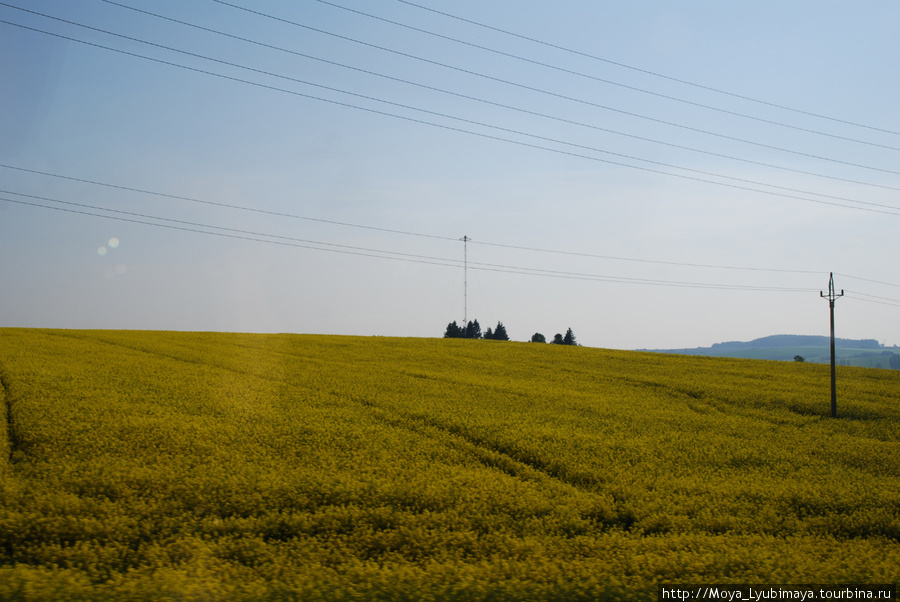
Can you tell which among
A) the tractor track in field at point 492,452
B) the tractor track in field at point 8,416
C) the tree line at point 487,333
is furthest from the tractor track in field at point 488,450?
the tree line at point 487,333

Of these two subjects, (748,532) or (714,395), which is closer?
(748,532)

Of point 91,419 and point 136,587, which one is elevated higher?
point 91,419

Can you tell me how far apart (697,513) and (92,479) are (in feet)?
45.8

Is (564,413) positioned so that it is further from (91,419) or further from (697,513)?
(91,419)

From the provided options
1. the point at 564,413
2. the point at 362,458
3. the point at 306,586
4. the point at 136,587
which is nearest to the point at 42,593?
the point at 136,587

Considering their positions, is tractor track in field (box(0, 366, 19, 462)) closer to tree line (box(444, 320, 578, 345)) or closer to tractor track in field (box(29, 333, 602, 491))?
tractor track in field (box(29, 333, 602, 491))

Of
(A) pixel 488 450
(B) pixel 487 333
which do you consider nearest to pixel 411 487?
(A) pixel 488 450

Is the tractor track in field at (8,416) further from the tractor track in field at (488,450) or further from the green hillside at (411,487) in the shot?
the tractor track in field at (488,450)

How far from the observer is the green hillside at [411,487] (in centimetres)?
1025

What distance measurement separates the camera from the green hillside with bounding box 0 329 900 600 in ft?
33.6

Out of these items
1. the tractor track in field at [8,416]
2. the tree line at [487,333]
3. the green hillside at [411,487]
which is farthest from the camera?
the tree line at [487,333]

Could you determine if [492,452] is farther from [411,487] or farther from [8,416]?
[8,416]

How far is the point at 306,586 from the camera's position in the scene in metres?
9.37

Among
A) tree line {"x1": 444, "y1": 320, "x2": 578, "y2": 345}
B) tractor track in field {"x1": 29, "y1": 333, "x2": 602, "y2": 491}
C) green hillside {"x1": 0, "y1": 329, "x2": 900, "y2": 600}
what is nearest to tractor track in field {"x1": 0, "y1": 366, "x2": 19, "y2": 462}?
green hillside {"x1": 0, "y1": 329, "x2": 900, "y2": 600}
